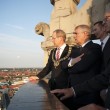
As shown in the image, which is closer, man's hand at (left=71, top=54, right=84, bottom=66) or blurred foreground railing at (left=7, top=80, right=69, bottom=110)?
blurred foreground railing at (left=7, top=80, right=69, bottom=110)

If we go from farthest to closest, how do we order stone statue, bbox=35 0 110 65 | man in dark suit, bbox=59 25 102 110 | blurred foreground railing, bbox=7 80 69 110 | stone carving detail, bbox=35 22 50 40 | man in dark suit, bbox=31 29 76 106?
stone carving detail, bbox=35 22 50 40
stone statue, bbox=35 0 110 65
man in dark suit, bbox=31 29 76 106
man in dark suit, bbox=59 25 102 110
blurred foreground railing, bbox=7 80 69 110

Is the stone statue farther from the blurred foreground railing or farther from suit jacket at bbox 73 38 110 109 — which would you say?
the blurred foreground railing

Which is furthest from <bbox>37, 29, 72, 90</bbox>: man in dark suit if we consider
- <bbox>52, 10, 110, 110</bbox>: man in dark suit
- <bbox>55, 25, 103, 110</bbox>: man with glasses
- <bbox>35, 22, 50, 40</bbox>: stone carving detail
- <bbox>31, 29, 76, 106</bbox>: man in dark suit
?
<bbox>35, 22, 50, 40</bbox>: stone carving detail

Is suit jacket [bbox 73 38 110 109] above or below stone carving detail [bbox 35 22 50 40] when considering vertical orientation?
below

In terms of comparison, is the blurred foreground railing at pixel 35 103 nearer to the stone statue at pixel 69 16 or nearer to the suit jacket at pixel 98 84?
the suit jacket at pixel 98 84

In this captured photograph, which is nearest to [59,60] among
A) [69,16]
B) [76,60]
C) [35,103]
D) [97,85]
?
[76,60]

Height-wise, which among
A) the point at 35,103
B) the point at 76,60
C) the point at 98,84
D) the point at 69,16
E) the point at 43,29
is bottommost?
the point at 35,103

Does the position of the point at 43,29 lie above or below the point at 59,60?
above

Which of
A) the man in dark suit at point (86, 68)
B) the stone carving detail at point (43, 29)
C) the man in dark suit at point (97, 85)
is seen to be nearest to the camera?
the man in dark suit at point (97, 85)

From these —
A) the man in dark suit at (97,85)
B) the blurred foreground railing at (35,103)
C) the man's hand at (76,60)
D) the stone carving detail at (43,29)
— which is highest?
the stone carving detail at (43,29)

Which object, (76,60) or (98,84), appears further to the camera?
(76,60)

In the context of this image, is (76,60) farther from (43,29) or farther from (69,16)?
(43,29)

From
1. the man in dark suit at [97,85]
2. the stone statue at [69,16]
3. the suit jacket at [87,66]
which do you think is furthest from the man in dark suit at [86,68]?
the stone statue at [69,16]

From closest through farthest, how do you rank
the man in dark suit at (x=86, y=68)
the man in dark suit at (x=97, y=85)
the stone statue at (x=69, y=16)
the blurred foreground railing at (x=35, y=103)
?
the blurred foreground railing at (x=35, y=103)
the man in dark suit at (x=97, y=85)
the man in dark suit at (x=86, y=68)
the stone statue at (x=69, y=16)
